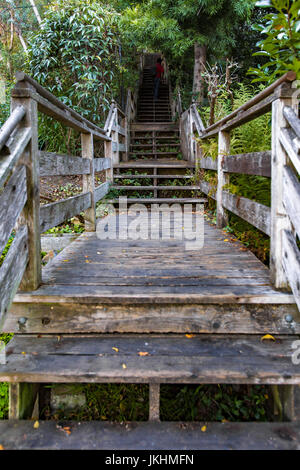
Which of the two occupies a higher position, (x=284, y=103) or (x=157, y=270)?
(x=284, y=103)

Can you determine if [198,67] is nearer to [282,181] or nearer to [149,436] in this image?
[282,181]

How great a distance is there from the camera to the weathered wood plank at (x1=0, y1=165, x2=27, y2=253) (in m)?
1.58

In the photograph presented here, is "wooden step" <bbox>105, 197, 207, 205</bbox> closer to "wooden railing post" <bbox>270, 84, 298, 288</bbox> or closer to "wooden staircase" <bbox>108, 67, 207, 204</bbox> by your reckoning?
"wooden staircase" <bbox>108, 67, 207, 204</bbox>

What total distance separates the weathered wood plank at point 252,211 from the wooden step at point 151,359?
2.53ft

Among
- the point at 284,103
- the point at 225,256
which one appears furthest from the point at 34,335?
the point at 284,103

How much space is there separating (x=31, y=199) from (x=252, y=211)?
1.60 metres

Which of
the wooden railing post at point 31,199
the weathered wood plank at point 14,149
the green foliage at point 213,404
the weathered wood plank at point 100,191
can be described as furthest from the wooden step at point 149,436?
the weathered wood plank at point 100,191

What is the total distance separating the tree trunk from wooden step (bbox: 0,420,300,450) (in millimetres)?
8021

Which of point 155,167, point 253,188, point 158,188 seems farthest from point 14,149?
point 155,167

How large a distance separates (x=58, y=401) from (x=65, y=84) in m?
6.25

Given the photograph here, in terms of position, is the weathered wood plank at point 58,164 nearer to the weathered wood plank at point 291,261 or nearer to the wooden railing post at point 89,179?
the wooden railing post at point 89,179

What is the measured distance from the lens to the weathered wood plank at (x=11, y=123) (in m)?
1.57
